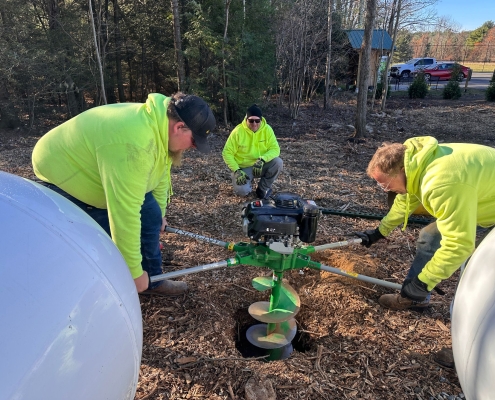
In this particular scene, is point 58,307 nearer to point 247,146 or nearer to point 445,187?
point 445,187

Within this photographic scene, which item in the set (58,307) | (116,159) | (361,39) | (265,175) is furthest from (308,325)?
(361,39)

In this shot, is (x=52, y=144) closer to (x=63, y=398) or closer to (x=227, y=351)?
(x=63, y=398)

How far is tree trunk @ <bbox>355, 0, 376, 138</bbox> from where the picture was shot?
9.42m

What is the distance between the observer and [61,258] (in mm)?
1501

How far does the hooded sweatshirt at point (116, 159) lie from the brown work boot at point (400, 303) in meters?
2.34

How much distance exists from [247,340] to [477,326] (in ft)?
6.98

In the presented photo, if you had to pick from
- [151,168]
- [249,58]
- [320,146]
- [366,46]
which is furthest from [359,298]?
[249,58]

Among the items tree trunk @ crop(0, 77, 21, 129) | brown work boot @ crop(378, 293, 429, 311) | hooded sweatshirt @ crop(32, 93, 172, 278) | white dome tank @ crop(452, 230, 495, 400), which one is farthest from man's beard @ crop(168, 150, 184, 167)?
tree trunk @ crop(0, 77, 21, 129)

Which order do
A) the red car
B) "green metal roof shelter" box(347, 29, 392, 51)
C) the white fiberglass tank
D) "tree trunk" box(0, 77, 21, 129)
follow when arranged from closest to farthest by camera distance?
1. the white fiberglass tank
2. "tree trunk" box(0, 77, 21, 129)
3. "green metal roof shelter" box(347, 29, 392, 51)
4. the red car

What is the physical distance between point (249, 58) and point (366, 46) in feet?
11.7

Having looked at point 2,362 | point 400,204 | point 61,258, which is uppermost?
point 61,258

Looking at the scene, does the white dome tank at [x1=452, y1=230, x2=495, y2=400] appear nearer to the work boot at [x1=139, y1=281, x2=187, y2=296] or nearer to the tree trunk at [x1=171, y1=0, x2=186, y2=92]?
the work boot at [x1=139, y1=281, x2=187, y2=296]

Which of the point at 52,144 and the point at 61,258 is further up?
the point at 52,144

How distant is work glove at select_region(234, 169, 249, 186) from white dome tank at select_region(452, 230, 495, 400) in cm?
384
